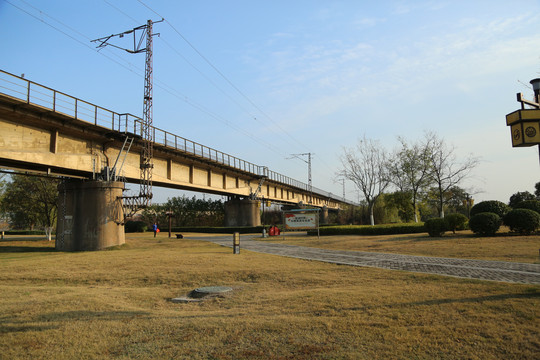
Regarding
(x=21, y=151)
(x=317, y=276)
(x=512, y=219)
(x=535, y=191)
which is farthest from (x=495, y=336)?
(x=535, y=191)

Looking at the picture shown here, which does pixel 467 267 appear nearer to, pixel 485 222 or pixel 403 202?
pixel 485 222

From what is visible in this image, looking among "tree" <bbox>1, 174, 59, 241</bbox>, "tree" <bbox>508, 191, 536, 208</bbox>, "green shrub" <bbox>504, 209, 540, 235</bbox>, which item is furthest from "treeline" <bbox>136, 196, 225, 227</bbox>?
"green shrub" <bbox>504, 209, 540, 235</bbox>

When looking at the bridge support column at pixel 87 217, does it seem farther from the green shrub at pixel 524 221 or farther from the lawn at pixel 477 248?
the green shrub at pixel 524 221

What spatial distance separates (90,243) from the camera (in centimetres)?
2261

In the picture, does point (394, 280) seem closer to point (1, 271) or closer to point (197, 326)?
point (197, 326)

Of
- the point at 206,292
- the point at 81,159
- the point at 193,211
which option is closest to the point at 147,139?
the point at 81,159

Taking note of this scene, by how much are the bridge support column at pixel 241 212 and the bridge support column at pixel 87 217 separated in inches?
1193

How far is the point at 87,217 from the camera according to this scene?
74.8ft

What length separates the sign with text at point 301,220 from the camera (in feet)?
98.6

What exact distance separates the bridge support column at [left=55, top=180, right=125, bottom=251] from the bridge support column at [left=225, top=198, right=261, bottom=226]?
30294 millimetres

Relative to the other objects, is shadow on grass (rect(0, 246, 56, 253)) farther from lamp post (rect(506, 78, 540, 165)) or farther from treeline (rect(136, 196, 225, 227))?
treeline (rect(136, 196, 225, 227))

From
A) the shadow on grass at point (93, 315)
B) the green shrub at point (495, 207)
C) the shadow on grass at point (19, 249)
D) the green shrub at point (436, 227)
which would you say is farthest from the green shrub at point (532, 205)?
the shadow on grass at point (19, 249)

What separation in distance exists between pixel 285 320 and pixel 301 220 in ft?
81.1

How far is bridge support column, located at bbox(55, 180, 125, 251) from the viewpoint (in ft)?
74.4
